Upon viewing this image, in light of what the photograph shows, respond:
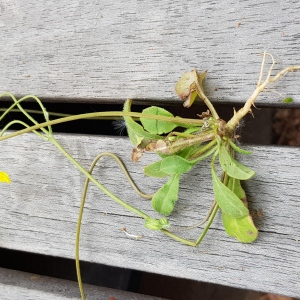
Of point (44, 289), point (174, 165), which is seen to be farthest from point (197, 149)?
point (44, 289)

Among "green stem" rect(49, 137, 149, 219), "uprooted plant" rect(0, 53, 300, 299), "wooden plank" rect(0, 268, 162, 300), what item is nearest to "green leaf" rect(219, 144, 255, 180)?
"uprooted plant" rect(0, 53, 300, 299)

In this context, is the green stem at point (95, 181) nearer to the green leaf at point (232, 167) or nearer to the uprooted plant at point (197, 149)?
the uprooted plant at point (197, 149)

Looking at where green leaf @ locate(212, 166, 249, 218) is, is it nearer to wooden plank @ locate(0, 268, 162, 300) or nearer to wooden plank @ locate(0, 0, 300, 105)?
wooden plank @ locate(0, 0, 300, 105)

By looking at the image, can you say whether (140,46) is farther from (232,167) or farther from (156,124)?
(232,167)

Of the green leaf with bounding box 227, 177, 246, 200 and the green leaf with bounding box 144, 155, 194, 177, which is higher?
the green leaf with bounding box 144, 155, 194, 177

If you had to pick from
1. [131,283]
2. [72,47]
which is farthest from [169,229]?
[131,283]
